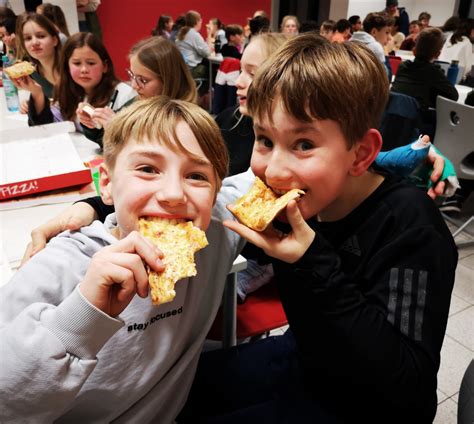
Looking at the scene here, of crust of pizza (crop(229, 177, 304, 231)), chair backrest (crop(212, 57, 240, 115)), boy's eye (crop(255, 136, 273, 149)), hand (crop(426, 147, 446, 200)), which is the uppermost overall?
boy's eye (crop(255, 136, 273, 149))

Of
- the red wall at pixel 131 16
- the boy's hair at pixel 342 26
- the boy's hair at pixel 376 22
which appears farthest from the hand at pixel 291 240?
the red wall at pixel 131 16

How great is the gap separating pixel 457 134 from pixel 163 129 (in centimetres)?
300

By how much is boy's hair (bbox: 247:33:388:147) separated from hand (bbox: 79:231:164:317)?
1.51 feet

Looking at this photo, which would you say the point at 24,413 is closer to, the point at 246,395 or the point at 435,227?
the point at 246,395

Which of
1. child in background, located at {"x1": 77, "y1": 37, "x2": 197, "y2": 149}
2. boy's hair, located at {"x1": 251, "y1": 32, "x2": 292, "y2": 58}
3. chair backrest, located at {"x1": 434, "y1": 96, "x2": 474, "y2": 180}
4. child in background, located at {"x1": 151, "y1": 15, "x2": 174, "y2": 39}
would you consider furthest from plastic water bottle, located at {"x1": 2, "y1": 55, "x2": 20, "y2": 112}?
child in background, located at {"x1": 151, "y1": 15, "x2": 174, "y2": 39}

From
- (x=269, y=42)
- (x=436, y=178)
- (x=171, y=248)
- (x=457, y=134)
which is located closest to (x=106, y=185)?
(x=171, y=248)

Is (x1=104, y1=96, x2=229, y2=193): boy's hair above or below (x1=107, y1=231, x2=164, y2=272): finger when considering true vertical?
above

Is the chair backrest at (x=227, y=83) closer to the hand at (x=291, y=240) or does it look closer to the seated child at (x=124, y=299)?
the seated child at (x=124, y=299)

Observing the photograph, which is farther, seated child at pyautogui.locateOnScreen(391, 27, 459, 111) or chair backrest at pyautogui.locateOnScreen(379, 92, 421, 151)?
seated child at pyautogui.locateOnScreen(391, 27, 459, 111)

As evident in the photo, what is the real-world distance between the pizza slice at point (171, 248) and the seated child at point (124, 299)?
0.09 feet

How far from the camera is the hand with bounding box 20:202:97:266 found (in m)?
1.26

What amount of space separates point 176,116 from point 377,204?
59 cm

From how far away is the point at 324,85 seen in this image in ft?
3.22

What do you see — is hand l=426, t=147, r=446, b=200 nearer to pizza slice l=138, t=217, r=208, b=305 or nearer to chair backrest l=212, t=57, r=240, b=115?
pizza slice l=138, t=217, r=208, b=305
